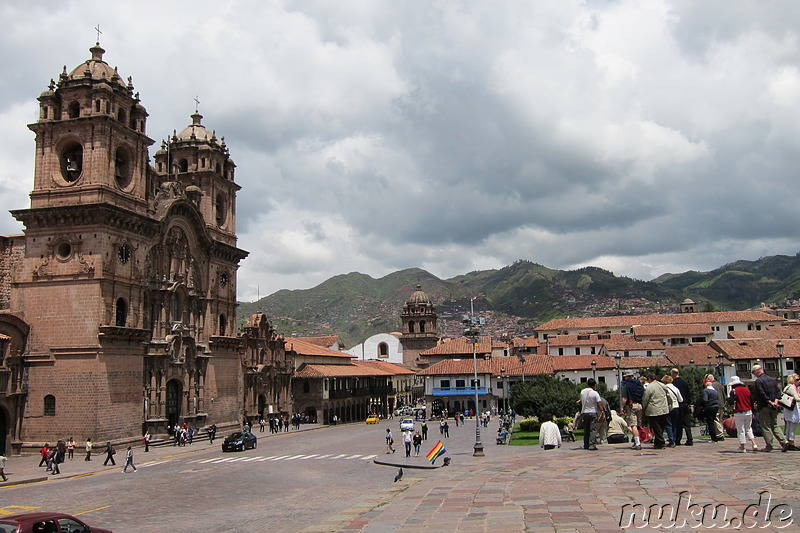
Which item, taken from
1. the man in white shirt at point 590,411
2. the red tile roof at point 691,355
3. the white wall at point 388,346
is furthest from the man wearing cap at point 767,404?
the white wall at point 388,346

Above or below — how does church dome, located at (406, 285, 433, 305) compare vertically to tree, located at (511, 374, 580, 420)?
above

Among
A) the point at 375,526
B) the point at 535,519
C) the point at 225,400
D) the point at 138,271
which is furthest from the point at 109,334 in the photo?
the point at 535,519

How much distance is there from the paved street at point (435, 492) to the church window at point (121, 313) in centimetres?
1041

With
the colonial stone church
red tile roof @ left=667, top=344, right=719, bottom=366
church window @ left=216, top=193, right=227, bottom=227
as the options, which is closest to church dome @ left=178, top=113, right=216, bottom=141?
church window @ left=216, top=193, right=227, bottom=227

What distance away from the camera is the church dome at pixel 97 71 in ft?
140

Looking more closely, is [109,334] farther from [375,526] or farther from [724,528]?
[724,528]

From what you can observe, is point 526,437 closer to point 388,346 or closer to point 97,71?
point 97,71

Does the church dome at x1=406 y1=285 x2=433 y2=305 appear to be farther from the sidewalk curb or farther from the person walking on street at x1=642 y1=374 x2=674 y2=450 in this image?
the person walking on street at x1=642 y1=374 x2=674 y2=450

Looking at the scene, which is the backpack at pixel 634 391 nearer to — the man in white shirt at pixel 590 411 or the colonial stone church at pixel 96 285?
the man in white shirt at pixel 590 411

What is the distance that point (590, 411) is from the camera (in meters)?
19.0

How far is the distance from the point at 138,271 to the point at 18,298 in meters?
6.92

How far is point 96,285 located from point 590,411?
31.1 meters

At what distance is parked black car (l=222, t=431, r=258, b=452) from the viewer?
133 feet

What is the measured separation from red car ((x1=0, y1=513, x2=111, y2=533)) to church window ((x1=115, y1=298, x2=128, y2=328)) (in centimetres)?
3060
